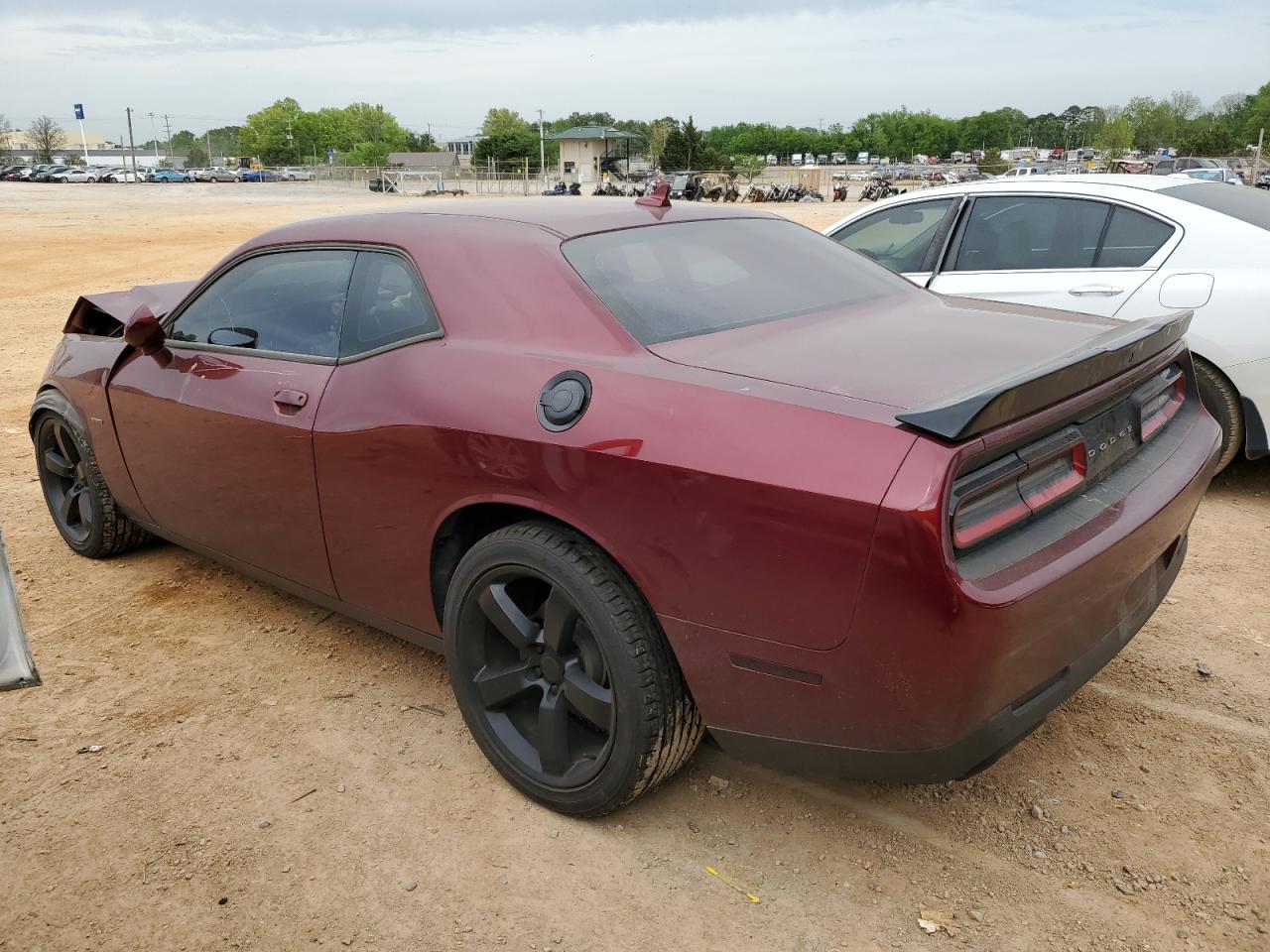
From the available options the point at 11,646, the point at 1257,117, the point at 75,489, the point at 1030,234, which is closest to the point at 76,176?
the point at 75,489

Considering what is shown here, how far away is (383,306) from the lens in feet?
10.2

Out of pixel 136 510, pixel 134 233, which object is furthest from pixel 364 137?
pixel 136 510

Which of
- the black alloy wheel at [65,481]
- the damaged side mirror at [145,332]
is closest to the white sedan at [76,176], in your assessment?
the black alloy wheel at [65,481]

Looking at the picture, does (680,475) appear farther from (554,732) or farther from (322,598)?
(322,598)

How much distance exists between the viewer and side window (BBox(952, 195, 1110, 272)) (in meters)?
5.30

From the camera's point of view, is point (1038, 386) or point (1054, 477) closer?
point (1038, 386)

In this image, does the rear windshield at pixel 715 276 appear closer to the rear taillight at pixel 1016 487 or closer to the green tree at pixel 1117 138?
the rear taillight at pixel 1016 487

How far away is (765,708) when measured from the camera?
2270 millimetres

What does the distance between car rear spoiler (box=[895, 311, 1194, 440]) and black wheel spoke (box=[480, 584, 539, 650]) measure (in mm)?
1179

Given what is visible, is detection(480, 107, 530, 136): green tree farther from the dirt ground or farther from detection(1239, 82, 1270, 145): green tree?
the dirt ground

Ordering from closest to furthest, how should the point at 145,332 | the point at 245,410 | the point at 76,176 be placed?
1. the point at 245,410
2. the point at 145,332
3. the point at 76,176

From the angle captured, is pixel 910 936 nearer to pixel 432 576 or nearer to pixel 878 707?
pixel 878 707

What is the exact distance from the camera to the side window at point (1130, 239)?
16.6 feet

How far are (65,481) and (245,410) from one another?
199 centimetres
